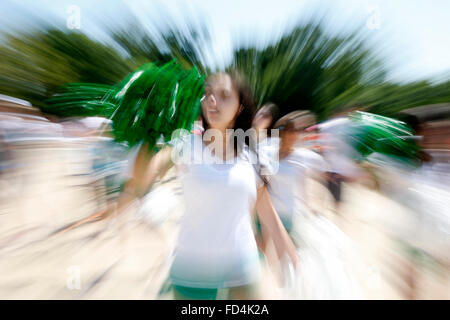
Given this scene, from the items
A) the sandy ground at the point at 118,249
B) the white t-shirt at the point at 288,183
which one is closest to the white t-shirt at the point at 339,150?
the sandy ground at the point at 118,249

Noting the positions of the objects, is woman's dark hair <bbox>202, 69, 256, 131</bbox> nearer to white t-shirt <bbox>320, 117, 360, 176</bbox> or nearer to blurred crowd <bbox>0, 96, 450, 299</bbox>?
blurred crowd <bbox>0, 96, 450, 299</bbox>

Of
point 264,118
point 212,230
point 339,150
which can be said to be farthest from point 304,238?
point 212,230

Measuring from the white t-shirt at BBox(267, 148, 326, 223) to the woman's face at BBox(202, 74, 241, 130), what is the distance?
1.19m

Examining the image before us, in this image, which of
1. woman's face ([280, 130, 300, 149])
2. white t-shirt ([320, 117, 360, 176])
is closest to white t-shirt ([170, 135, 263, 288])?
woman's face ([280, 130, 300, 149])

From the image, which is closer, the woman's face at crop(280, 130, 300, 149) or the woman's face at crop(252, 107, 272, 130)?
the woman's face at crop(280, 130, 300, 149)

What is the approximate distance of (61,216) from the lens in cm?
394

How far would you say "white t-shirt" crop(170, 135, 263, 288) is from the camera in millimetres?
1156

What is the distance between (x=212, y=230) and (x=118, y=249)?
2.29 metres

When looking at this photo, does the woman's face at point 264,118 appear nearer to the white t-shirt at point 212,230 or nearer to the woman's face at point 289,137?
the woman's face at point 289,137

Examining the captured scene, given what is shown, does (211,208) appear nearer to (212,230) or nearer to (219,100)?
(212,230)

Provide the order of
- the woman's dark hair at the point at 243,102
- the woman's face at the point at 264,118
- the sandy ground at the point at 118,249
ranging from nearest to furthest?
the woman's dark hair at the point at 243,102, the sandy ground at the point at 118,249, the woman's face at the point at 264,118

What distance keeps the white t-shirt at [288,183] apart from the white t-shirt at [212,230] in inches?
45.6

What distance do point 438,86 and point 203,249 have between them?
621 inches

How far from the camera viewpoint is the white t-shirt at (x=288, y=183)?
7.73 feet
